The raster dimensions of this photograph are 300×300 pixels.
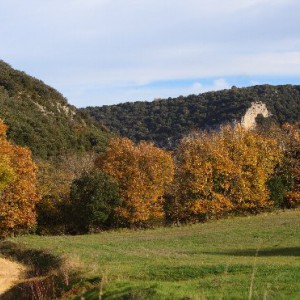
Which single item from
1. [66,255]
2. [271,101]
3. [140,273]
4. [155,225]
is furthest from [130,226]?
[271,101]

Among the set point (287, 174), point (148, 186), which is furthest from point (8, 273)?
point (287, 174)

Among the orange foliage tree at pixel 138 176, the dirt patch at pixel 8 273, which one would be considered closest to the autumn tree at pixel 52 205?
the orange foliage tree at pixel 138 176

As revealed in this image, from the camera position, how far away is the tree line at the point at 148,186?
1801 inches

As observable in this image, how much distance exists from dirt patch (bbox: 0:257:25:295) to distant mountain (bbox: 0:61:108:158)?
4834 centimetres

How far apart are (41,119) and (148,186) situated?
158ft

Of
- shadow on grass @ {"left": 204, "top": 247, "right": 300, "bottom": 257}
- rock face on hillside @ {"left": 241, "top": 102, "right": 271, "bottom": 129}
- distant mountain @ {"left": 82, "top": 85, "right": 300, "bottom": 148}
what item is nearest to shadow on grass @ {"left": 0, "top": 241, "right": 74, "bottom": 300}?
shadow on grass @ {"left": 204, "top": 247, "right": 300, "bottom": 257}

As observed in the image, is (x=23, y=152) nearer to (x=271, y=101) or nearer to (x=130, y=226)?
(x=130, y=226)

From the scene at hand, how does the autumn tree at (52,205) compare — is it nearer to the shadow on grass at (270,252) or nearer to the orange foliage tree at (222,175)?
the orange foliage tree at (222,175)

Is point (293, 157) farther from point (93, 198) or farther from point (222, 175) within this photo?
point (93, 198)

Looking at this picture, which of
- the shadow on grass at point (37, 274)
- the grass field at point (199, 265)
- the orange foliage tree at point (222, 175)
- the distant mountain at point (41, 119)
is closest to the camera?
the grass field at point (199, 265)

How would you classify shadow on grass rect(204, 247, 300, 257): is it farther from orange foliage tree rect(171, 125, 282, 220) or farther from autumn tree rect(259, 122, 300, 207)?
autumn tree rect(259, 122, 300, 207)

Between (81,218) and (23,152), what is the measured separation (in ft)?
26.9

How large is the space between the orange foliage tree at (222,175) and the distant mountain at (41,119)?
28246 mm

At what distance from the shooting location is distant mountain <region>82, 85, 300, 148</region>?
4845 inches
